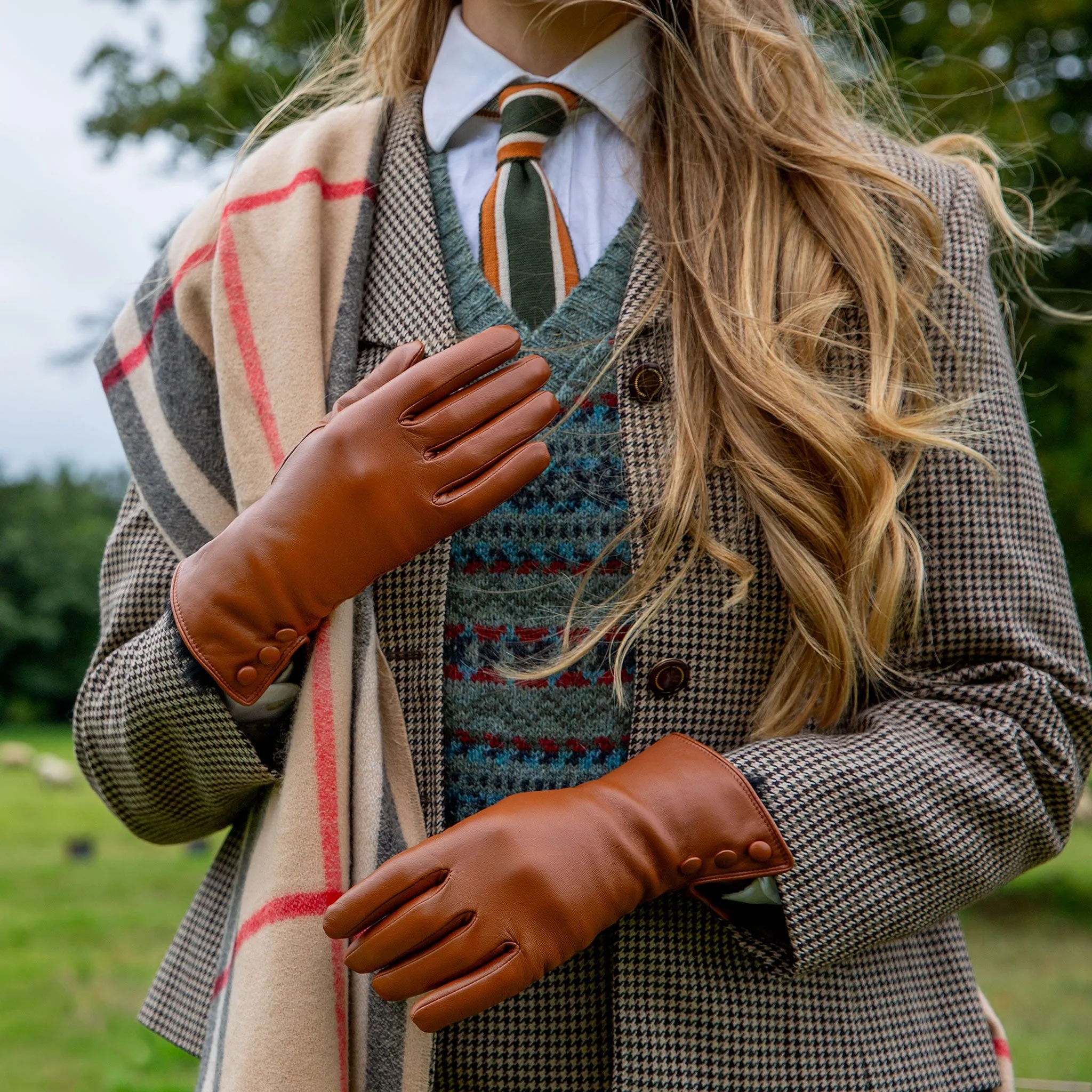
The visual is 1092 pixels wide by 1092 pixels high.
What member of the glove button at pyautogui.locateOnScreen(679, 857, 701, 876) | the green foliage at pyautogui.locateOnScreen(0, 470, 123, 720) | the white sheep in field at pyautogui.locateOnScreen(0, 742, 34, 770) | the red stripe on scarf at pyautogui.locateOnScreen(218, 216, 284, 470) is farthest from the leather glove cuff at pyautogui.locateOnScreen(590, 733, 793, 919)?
the green foliage at pyautogui.locateOnScreen(0, 470, 123, 720)

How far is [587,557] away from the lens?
1.45 metres

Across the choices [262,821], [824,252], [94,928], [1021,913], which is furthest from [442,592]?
[1021,913]

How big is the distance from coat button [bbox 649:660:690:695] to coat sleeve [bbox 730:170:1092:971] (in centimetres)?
11

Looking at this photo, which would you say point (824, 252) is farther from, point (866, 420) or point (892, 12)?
point (892, 12)

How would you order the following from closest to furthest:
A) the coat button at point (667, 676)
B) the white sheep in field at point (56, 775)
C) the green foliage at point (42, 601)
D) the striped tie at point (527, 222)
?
the coat button at point (667, 676)
the striped tie at point (527, 222)
the white sheep in field at point (56, 775)
the green foliage at point (42, 601)

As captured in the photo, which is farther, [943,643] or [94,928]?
[94,928]

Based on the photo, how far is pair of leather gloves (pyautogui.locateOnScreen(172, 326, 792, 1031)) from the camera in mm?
1223

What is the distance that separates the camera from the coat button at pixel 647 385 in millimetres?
1476

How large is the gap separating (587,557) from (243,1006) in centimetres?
60

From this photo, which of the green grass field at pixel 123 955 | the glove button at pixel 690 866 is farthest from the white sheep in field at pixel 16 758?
the glove button at pixel 690 866

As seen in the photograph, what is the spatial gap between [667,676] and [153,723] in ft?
1.86

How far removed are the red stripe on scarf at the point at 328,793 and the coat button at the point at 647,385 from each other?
0.44 meters

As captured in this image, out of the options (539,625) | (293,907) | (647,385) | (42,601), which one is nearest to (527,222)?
(647,385)

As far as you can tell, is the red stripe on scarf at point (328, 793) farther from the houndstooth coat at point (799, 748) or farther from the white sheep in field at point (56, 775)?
the white sheep in field at point (56, 775)
